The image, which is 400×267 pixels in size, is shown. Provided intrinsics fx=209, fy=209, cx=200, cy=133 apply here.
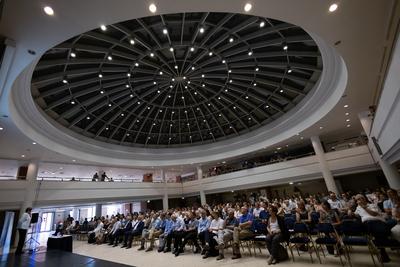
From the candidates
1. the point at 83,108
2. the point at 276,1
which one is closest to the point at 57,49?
the point at 83,108

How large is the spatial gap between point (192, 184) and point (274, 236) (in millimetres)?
18954

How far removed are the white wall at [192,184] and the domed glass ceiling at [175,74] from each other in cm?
424

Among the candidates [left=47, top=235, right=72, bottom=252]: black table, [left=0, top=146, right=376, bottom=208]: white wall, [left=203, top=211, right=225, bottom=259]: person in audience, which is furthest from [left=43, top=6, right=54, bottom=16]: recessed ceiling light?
[left=0, top=146, right=376, bottom=208]: white wall

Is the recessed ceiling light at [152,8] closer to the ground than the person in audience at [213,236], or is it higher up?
higher up

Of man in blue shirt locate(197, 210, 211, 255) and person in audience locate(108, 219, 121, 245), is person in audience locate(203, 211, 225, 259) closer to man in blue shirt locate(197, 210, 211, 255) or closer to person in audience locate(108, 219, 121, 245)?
man in blue shirt locate(197, 210, 211, 255)

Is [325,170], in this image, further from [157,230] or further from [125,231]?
[125,231]

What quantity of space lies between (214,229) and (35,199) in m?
13.8

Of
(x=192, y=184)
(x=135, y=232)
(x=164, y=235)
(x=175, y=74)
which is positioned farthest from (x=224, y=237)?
(x=192, y=184)

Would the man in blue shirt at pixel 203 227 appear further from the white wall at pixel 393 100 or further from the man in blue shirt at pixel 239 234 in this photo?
the white wall at pixel 393 100

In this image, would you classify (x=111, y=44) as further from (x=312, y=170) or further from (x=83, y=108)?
(x=312, y=170)

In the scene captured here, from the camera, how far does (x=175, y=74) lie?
13.7 meters

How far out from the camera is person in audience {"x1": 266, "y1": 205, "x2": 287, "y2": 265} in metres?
5.56

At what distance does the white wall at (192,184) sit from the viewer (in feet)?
47.2

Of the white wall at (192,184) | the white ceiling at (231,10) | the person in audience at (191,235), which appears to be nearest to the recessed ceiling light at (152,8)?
the white ceiling at (231,10)
